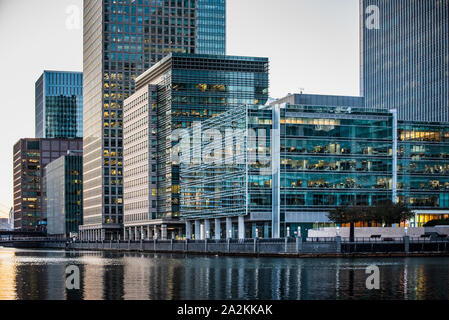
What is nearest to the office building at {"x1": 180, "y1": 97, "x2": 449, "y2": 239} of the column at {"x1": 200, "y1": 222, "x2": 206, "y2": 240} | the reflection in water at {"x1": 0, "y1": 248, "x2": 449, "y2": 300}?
the column at {"x1": 200, "y1": 222, "x2": 206, "y2": 240}

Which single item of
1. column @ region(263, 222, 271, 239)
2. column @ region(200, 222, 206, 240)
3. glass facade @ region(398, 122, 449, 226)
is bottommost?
column @ region(200, 222, 206, 240)

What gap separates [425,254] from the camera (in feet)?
406

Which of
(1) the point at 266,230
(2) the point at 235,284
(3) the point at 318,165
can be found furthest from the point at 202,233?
(2) the point at 235,284

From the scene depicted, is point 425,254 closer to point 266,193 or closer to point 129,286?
point 266,193

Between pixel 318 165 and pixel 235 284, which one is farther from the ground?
pixel 318 165

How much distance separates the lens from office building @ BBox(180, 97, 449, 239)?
158 metres

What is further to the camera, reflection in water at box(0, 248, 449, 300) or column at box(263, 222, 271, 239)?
column at box(263, 222, 271, 239)

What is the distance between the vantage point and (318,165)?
159500 millimetres

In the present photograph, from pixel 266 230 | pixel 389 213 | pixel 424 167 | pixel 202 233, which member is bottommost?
pixel 202 233

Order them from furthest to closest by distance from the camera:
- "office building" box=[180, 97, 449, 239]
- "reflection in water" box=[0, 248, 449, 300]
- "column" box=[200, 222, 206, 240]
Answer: "column" box=[200, 222, 206, 240]
"office building" box=[180, 97, 449, 239]
"reflection in water" box=[0, 248, 449, 300]

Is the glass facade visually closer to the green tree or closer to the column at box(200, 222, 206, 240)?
the green tree

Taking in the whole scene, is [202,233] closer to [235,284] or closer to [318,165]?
[318,165]

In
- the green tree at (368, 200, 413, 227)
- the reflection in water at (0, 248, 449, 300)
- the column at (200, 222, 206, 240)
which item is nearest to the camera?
the reflection in water at (0, 248, 449, 300)
